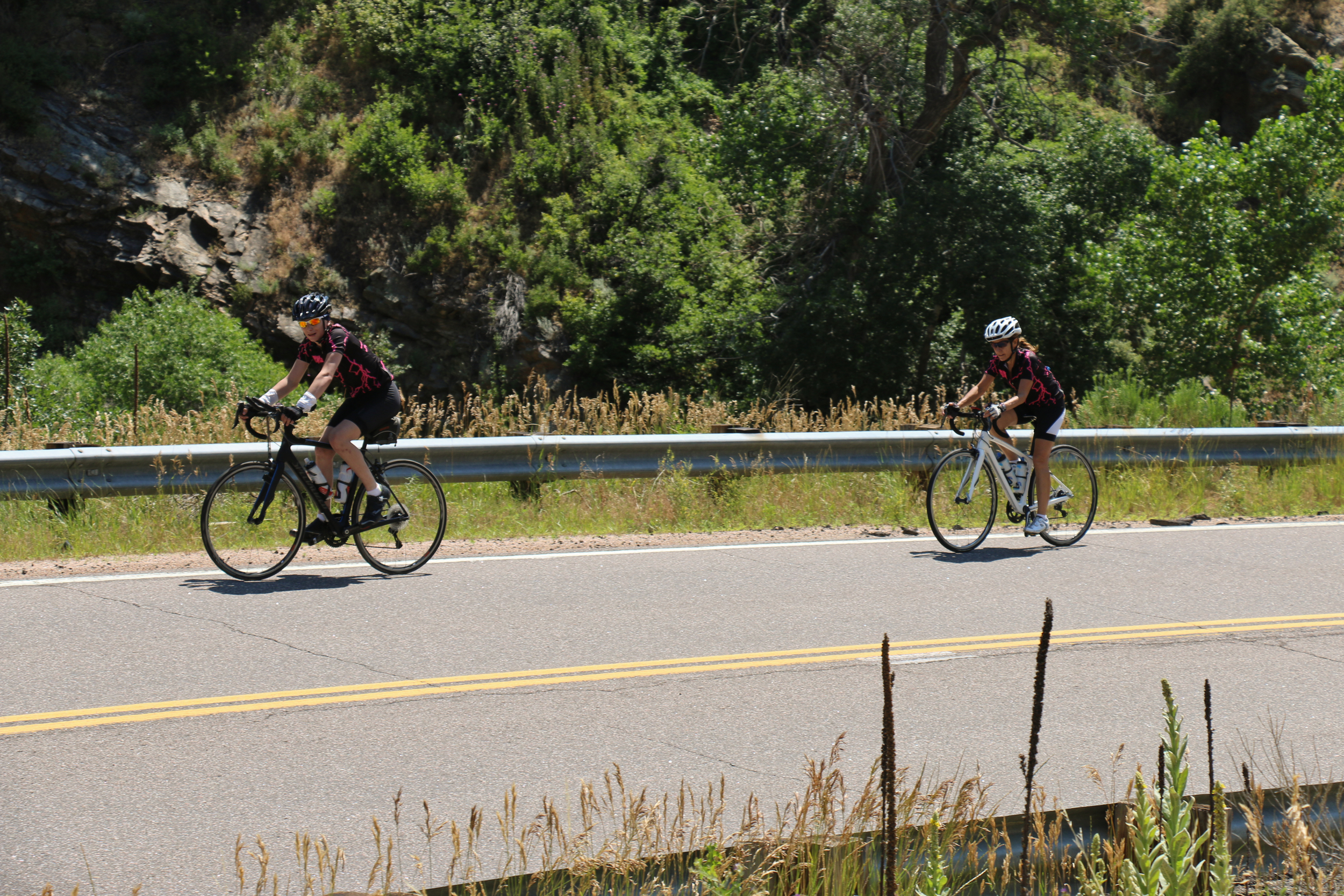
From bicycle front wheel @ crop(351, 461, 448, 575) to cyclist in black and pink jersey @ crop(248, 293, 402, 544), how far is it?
129 millimetres

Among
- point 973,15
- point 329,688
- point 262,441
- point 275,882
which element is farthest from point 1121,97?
point 275,882

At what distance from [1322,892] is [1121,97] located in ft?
118

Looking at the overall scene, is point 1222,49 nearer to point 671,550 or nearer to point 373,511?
point 671,550

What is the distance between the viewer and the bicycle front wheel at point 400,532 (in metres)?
8.80

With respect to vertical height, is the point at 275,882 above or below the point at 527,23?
below

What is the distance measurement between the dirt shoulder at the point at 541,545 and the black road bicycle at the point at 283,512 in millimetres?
275

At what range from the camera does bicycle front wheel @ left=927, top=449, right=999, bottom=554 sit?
1017 centimetres

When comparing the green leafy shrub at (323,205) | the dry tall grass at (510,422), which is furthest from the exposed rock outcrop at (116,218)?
the dry tall grass at (510,422)

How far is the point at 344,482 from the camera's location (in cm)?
878

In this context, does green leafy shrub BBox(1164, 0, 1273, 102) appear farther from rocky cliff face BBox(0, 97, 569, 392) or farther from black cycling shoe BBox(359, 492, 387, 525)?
black cycling shoe BBox(359, 492, 387, 525)

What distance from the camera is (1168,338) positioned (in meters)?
20.5

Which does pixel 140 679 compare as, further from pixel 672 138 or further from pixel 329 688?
pixel 672 138

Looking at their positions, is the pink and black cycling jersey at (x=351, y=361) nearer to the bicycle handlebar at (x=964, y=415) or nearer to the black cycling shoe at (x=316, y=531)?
the black cycling shoe at (x=316, y=531)

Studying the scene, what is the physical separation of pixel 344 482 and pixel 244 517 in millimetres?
764
